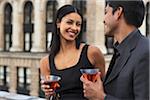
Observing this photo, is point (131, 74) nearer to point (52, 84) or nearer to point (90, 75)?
point (90, 75)

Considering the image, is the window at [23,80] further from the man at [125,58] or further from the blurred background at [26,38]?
the man at [125,58]

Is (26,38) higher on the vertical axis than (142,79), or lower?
lower

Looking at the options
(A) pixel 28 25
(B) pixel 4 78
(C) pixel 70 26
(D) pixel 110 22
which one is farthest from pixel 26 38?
(D) pixel 110 22

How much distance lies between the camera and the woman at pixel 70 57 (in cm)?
445

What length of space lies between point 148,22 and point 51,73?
2723 centimetres

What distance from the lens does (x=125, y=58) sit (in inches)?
124

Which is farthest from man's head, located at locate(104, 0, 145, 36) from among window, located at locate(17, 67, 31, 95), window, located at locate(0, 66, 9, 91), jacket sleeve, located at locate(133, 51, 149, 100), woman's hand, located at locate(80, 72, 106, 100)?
window, located at locate(0, 66, 9, 91)

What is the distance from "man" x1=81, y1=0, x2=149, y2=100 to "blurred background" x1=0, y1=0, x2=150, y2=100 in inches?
1125

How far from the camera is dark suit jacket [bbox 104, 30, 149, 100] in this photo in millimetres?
2971

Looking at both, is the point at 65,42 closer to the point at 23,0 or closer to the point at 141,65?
the point at 141,65

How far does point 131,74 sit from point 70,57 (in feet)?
5.35

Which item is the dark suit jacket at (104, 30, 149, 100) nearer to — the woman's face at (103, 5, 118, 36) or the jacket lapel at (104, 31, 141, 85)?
the jacket lapel at (104, 31, 141, 85)

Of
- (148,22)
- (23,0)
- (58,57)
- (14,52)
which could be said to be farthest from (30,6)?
(58,57)

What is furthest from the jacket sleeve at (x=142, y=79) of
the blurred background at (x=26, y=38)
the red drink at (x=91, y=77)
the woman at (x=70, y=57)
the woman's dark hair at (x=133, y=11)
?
the blurred background at (x=26, y=38)
